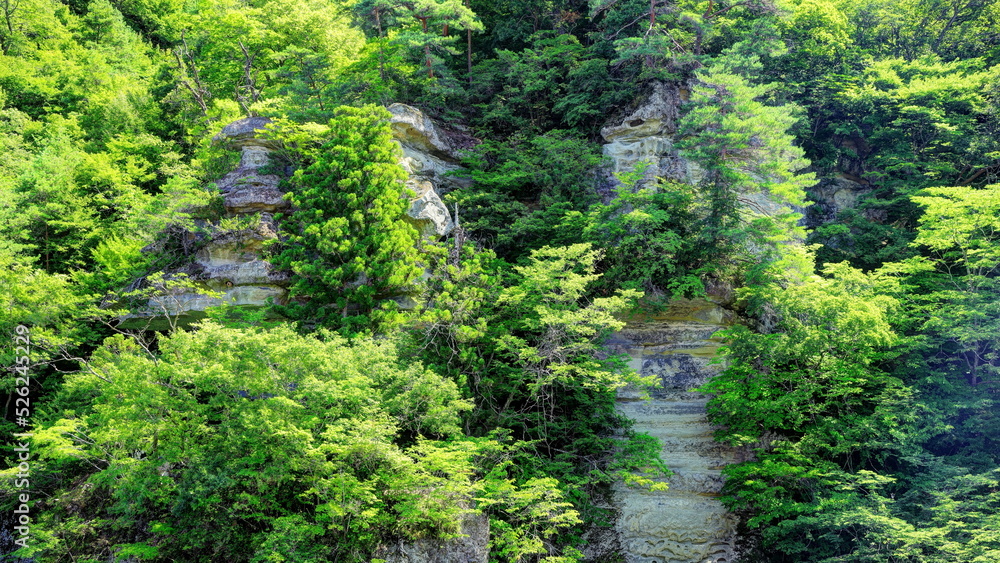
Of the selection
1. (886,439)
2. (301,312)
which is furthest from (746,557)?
(301,312)

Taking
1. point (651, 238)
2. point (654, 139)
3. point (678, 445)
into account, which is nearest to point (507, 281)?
point (651, 238)

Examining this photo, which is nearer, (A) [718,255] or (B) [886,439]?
(B) [886,439]

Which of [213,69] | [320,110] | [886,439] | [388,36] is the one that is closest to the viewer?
[886,439]

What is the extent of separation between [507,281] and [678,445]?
21.0 feet

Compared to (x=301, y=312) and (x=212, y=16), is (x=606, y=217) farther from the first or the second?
(x=212, y=16)

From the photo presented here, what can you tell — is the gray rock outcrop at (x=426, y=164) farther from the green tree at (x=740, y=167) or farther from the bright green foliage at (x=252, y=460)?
the green tree at (x=740, y=167)

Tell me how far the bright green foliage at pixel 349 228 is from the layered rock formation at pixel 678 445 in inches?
275

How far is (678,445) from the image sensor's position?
1717cm

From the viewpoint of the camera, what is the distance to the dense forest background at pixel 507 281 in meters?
12.5

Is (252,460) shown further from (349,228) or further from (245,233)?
(245,233)

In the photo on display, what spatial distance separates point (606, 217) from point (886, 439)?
353 inches

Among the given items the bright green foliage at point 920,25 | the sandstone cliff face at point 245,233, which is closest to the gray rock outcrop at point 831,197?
the bright green foliage at point 920,25

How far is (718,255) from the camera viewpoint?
730 inches

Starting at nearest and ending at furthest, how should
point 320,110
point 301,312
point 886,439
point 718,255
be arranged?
1. point 886,439
2. point 301,312
3. point 718,255
4. point 320,110
